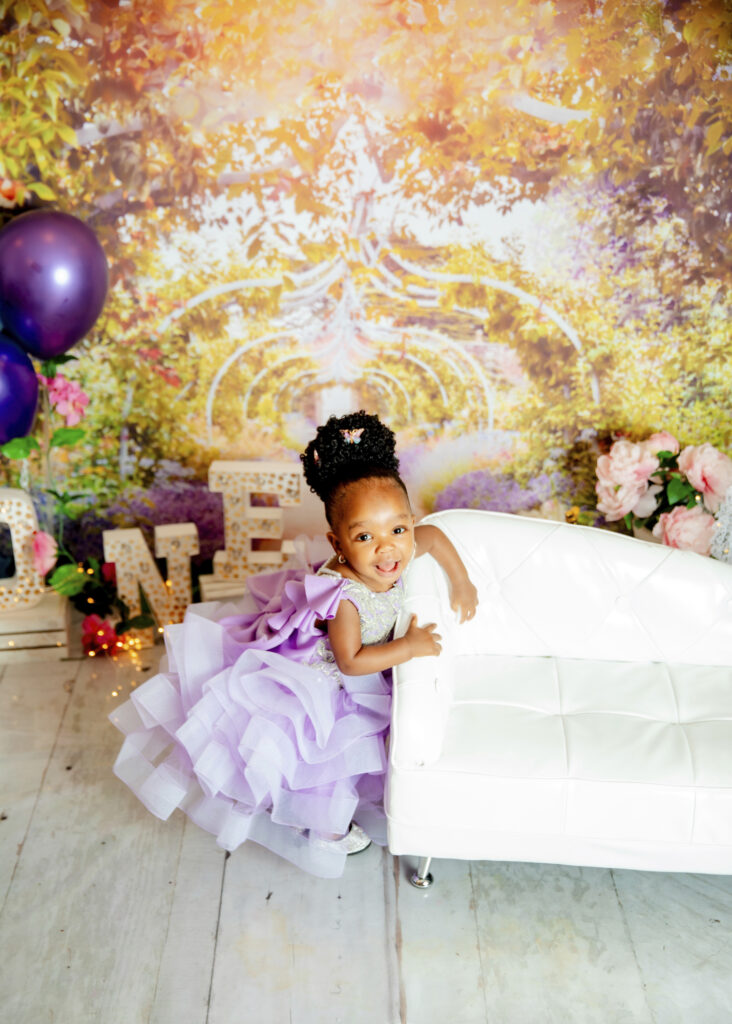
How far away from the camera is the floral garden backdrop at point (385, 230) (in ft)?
8.22

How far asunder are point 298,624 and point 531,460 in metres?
1.44

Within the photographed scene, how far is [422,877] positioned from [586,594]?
0.80m

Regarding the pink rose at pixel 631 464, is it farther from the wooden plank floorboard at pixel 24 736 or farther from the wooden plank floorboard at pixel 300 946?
the wooden plank floorboard at pixel 24 736

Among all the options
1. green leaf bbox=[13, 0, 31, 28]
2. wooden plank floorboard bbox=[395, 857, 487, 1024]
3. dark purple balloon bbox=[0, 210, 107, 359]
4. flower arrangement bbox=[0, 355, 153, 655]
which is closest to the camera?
wooden plank floorboard bbox=[395, 857, 487, 1024]

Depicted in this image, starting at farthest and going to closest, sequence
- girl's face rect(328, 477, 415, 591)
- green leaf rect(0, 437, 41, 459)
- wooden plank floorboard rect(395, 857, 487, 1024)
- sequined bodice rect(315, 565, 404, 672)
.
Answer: green leaf rect(0, 437, 41, 459)
sequined bodice rect(315, 565, 404, 672)
girl's face rect(328, 477, 415, 591)
wooden plank floorboard rect(395, 857, 487, 1024)

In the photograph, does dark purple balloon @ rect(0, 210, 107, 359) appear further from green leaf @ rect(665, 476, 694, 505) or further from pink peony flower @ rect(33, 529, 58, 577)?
green leaf @ rect(665, 476, 694, 505)

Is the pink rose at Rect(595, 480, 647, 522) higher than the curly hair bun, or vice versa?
the curly hair bun

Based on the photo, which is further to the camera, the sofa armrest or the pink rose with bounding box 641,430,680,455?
the pink rose with bounding box 641,430,680,455

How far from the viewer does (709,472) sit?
2365mm

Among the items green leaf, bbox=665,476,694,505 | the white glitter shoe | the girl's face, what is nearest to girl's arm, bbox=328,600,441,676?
the girl's face

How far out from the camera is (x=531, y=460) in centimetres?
303

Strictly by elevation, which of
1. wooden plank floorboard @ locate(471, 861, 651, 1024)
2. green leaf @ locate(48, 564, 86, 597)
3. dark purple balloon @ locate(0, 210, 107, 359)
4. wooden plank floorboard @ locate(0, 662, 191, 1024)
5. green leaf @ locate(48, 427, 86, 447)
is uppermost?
dark purple balloon @ locate(0, 210, 107, 359)

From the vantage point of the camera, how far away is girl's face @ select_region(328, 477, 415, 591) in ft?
5.88

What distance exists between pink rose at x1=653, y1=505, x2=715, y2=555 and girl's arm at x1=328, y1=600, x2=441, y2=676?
97cm
